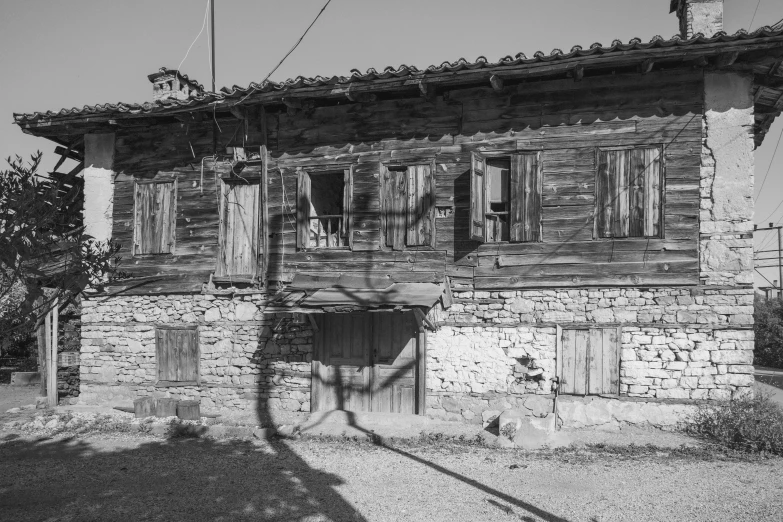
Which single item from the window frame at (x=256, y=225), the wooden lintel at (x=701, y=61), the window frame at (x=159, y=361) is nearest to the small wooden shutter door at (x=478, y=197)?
the wooden lintel at (x=701, y=61)

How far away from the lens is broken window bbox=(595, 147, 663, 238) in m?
10.7

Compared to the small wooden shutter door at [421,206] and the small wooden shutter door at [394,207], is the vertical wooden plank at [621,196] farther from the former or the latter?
the small wooden shutter door at [394,207]

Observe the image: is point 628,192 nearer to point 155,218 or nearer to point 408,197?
point 408,197

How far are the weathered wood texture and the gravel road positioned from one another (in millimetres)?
3261

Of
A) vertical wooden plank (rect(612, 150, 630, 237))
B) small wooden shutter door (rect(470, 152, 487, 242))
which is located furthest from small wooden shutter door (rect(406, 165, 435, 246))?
vertical wooden plank (rect(612, 150, 630, 237))

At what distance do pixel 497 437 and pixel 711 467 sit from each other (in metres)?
3.03

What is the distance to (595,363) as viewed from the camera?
10.8 metres

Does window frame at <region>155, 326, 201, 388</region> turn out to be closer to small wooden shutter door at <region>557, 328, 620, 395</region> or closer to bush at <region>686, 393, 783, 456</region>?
small wooden shutter door at <region>557, 328, 620, 395</region>

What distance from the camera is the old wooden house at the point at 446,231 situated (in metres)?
10.5

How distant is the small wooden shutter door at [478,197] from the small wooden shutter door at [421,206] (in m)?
0.95

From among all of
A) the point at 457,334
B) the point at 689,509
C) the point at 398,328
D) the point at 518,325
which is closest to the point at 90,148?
the point at 398,328

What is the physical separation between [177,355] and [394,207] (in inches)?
207

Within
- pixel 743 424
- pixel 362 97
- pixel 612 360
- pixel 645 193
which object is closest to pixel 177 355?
pixel 362 97

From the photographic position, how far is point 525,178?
11.3m
